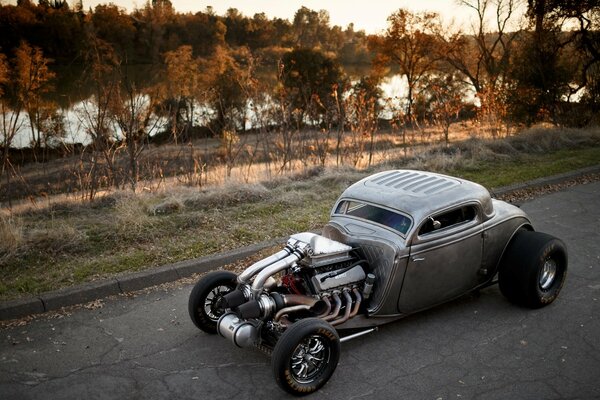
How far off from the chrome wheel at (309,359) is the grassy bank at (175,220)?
11.1 feet

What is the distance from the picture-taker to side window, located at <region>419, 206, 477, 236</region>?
535 cm

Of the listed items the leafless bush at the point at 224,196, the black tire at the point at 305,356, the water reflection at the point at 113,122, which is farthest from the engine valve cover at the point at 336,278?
the water reflection at the point at 113,122

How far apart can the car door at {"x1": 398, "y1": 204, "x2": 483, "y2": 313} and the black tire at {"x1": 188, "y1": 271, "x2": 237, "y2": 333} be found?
1.92 m

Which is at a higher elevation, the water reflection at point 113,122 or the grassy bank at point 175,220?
the water reflection at point 113,122

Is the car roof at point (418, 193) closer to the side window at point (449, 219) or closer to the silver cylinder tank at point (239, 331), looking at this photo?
the side window at point (449, 219)

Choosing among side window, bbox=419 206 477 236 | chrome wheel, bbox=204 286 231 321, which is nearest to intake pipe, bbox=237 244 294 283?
chrome wheel, bbox=204 286 231 321

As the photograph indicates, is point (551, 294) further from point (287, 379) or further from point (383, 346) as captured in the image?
point (287, 379)

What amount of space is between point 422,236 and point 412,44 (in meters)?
35.6

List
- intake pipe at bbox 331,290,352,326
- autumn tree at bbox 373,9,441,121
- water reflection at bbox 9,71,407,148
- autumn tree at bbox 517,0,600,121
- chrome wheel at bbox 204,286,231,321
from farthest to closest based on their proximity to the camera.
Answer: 1. autumn tree at bbox 373,9,441,121
2. autumn tree at bbox 517,0,600,121
3. water reflection at bbox 9,71,407,148
4. chrome wheel at bbox 204,286,231,321
5. intake pipe at bbox 331,290,352,326

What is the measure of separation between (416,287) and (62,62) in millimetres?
36442

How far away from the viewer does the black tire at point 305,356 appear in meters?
4.27

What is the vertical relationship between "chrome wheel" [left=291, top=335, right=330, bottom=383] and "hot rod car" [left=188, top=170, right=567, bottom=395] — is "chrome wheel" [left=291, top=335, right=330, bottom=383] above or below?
below

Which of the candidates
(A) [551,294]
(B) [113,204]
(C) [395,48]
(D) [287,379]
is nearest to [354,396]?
(D) [287,379]

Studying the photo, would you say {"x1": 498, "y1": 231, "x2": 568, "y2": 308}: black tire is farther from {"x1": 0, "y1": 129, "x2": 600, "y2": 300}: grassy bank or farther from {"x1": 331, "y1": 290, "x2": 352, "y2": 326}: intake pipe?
{"x1": 0, "y1": 129, "x2": 600, "y2": 300}: grassy bank
